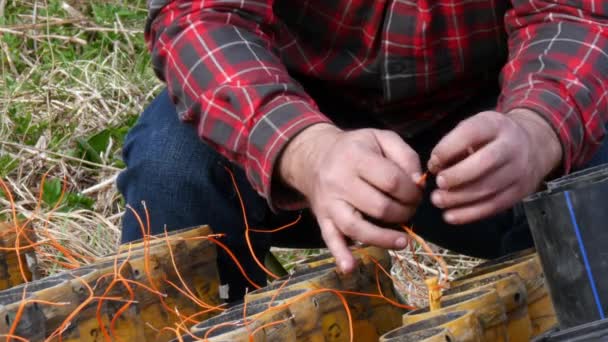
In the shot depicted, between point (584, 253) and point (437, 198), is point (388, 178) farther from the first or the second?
point (584, 253)

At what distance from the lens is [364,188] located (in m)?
1.29

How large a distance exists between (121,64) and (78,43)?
22cm

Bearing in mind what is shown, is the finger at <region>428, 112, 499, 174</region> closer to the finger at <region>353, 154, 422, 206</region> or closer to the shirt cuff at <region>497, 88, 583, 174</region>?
the finger at <region>353, 154, 422, 206</region>

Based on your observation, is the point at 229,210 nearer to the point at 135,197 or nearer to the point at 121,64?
the point at 135,197

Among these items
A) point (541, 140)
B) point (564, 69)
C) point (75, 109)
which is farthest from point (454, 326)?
point (75, 109)

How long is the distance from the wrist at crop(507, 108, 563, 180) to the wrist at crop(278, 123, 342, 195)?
24 centimetres

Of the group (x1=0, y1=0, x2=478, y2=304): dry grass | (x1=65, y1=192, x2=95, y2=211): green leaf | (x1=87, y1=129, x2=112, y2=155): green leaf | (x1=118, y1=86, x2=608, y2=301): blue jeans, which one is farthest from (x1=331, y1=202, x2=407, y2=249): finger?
(x1=87, y1=129, x2=112, y2=155): green leaf

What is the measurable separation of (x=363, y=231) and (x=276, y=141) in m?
0.27

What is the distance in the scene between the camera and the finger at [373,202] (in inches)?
50.5

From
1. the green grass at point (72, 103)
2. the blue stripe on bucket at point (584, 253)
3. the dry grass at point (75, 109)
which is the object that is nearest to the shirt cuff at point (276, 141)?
the blue stripe on bucket at point (584, 253)

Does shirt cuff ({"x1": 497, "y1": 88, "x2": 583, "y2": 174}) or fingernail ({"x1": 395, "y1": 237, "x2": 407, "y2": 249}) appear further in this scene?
shirt cuff ({"x1": 497, "y1": 88, "x2": 583, "y2": 174})

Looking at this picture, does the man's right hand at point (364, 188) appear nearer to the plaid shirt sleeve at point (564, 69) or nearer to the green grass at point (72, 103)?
the plaid shirt sleeve at point (564, 69)

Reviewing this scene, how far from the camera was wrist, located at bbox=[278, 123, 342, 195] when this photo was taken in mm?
1414

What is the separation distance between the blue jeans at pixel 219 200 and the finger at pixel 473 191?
58 centimetres
